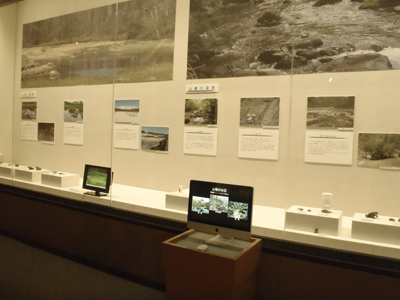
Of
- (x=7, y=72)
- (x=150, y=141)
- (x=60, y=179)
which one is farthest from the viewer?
(x=7, y=72)

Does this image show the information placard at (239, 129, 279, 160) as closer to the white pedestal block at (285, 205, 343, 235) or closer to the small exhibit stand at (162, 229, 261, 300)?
the white pedestal block at (285, 205, 343, 235)

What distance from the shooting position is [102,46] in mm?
4453

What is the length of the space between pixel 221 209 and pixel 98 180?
1756mm

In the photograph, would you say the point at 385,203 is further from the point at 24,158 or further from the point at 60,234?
the point at 24,158

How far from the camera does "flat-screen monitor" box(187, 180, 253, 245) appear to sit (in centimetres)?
249

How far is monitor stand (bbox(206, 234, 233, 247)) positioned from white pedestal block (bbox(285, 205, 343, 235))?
0.47 meters

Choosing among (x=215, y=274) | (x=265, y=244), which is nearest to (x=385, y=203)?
(x=265, y=244)

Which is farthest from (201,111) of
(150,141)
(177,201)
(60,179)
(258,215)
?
(60,179)

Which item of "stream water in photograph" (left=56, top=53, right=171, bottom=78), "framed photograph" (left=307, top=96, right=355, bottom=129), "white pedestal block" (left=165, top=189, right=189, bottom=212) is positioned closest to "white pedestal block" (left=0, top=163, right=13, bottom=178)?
"stream water in photograph" (left=56, top=53, right=171, bottom=78)

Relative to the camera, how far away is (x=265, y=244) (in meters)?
2.71

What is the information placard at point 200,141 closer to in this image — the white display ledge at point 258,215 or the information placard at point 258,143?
the information placard at point 258,143

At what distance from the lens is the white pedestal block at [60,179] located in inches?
165

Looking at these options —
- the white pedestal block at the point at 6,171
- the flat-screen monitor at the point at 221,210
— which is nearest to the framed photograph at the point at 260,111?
the flat-screen monitor at the point at 221,210

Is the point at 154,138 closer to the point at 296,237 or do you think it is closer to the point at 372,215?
the point at 296,237
